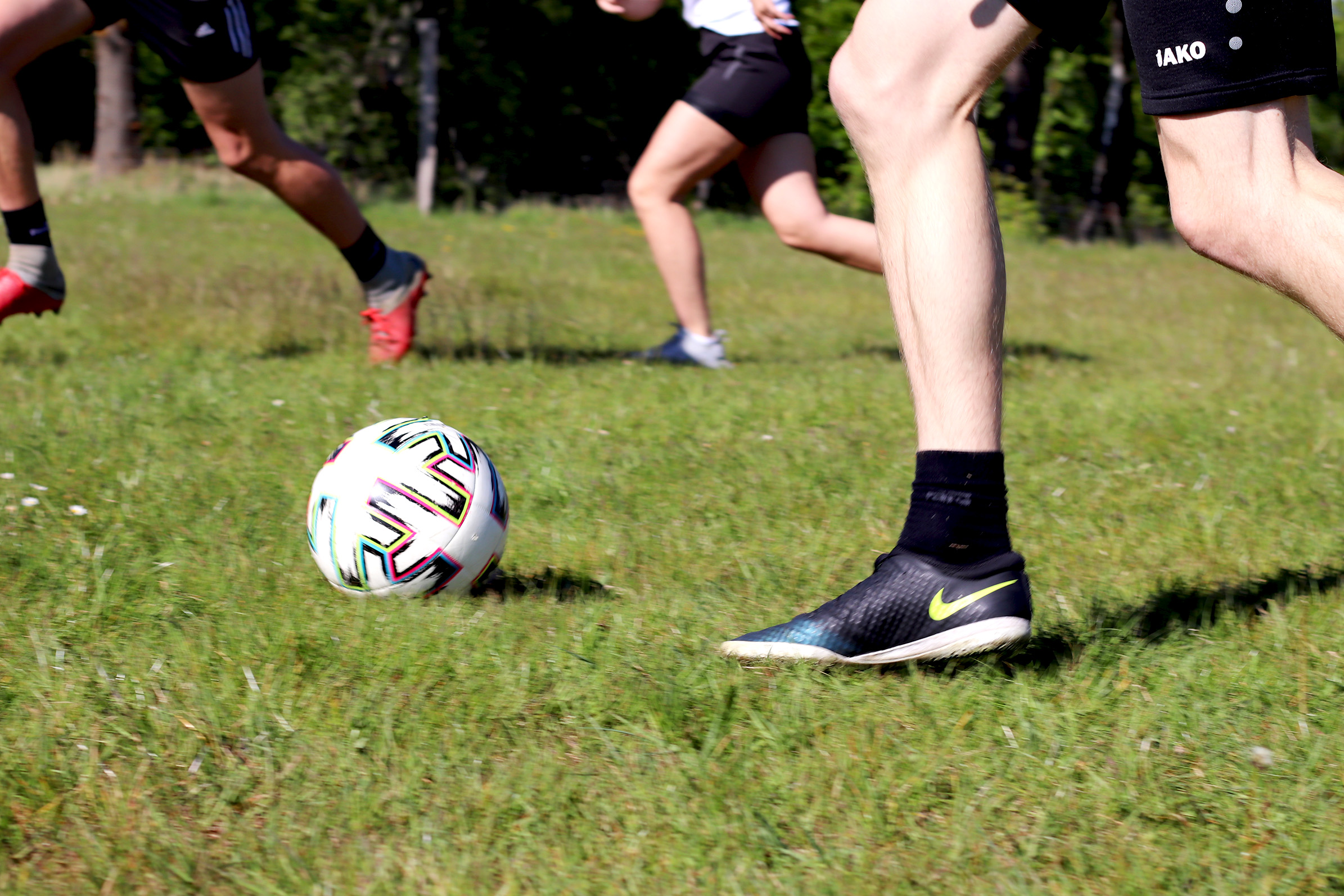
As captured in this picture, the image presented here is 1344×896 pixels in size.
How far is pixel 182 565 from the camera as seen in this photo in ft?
9.61

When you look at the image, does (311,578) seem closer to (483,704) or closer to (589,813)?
(483,704)

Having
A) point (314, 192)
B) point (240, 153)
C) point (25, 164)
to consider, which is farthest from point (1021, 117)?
point (25, 164)

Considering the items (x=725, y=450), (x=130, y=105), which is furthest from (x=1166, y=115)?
(x=130, y=105)

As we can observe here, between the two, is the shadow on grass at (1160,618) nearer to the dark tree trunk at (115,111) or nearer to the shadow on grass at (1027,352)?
the shadow on grass at (1027,352)

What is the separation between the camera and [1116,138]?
1178 inches

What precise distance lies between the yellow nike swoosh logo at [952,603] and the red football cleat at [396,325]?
3.76 m

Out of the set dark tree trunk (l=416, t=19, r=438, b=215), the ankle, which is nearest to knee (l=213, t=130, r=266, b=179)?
the ankle

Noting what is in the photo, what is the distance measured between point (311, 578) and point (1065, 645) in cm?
172

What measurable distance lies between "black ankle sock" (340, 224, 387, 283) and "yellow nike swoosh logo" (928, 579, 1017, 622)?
3.72m

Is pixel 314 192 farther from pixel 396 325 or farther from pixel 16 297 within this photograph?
pixel 16 297

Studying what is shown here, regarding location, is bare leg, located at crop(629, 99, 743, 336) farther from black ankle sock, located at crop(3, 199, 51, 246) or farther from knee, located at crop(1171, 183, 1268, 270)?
knee, located at crop(1171, 183, 1268, 270)

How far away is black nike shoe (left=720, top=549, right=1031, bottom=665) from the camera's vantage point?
2.30 m

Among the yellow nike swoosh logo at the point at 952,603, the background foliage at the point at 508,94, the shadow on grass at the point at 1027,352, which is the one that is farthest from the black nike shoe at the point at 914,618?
the background foliage at the point at 508,94

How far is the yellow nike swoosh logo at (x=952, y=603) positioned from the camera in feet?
7.55
